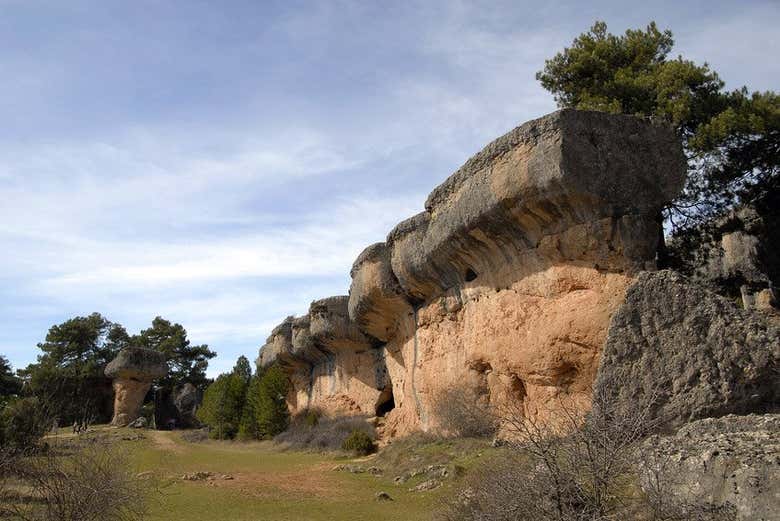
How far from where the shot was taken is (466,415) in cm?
1449

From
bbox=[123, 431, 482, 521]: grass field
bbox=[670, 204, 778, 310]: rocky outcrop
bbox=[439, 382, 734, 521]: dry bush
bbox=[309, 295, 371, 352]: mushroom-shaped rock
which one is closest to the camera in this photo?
bbox=[439, 382, 734, 521]: dry bush

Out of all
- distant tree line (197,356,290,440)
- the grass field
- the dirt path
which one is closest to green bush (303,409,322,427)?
distant tree line (197,356,290,440)

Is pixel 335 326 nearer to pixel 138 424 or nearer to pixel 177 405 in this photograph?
pixel 138 424

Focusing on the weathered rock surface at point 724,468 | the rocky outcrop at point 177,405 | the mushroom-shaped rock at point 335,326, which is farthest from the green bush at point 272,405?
the weathered rock surface at point 724,468

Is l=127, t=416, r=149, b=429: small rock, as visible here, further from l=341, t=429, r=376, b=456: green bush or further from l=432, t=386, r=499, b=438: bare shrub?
l=432, t=386, r=499, b=438: bare shrub

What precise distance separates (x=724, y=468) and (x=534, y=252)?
778 centimetres

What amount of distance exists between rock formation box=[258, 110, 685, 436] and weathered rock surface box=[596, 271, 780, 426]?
2199mm

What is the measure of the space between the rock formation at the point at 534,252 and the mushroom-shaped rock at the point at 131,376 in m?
23.4

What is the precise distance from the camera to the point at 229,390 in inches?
1313

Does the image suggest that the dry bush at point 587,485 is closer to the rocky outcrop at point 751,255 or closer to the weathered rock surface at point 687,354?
the weathered rock surface at point 687,354

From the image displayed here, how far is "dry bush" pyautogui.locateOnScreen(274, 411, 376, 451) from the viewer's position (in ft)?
73.5

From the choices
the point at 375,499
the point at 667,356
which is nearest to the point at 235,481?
the point at 375,499

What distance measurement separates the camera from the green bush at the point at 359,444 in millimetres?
20125

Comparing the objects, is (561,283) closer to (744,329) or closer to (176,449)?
(744,329)
